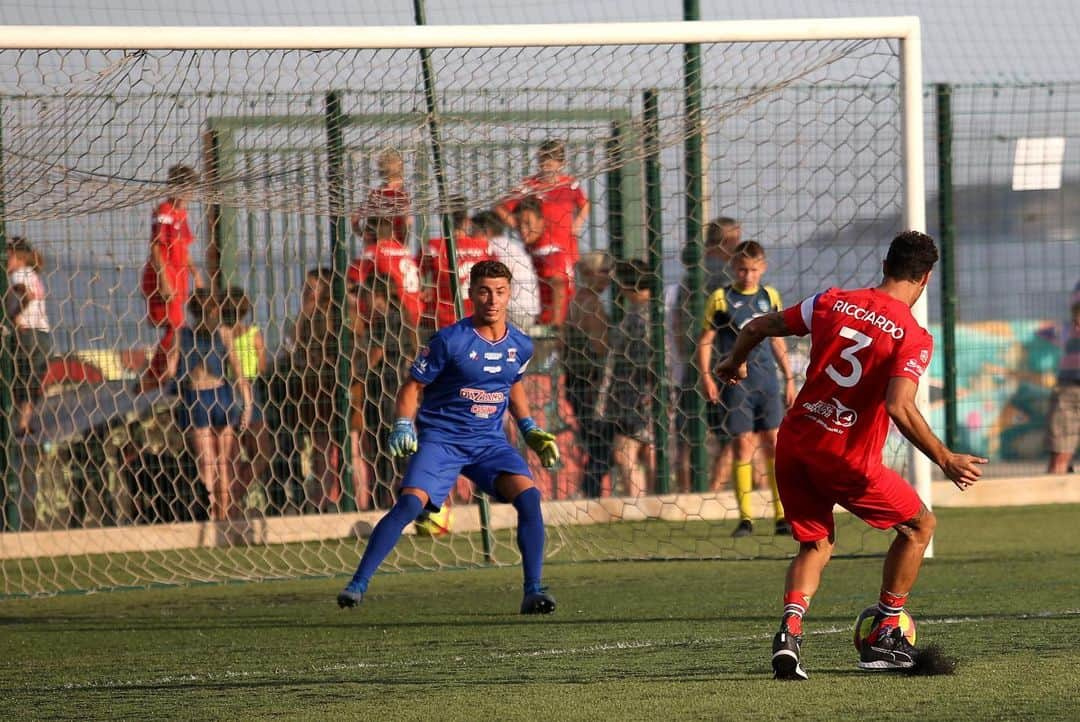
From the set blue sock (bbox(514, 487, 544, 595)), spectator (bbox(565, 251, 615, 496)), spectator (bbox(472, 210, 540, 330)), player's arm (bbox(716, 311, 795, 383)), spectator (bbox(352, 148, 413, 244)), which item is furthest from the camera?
spectator (bbox(565, 251, 615, 496))

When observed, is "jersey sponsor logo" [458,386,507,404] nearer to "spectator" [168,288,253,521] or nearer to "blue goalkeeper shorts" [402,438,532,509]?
"blue goalkeeper shorts" [402,438,532,509]

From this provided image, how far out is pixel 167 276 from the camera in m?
9.97

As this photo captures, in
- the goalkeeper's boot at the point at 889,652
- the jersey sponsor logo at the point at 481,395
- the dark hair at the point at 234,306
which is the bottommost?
the goalkeeper's boot at the point at 889,652

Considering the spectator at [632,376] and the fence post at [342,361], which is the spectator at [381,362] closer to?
the fence post at [342,361]

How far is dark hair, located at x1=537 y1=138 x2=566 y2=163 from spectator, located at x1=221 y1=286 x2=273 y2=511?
2.36 m

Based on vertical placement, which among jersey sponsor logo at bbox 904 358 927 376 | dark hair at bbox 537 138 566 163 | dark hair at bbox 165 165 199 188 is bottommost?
jersey sponsor logo at bbox 904 358 927 376

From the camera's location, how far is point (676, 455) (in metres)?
10.8

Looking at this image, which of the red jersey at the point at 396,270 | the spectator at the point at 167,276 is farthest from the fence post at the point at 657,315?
the spectator at the point at 167,276

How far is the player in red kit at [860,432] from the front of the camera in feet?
17.4

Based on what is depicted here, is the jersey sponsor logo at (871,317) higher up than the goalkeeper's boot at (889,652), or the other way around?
the jersey sponsor logo at (871,317)

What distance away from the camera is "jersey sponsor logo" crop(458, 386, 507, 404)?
795cm

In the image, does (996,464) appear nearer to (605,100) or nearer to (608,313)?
(608,313)

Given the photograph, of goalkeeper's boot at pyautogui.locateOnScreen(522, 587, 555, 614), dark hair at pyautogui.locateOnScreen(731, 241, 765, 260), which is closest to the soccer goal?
dark hair at pyautogui.locateOnScreen(731, 241, 765, 260)

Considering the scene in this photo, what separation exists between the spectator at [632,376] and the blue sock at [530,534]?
285 cm
